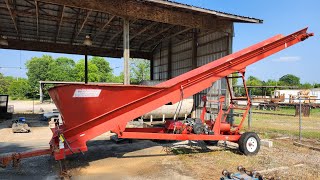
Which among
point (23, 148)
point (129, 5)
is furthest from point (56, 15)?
point (23, 148)

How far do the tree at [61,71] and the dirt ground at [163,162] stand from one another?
77.2 meters

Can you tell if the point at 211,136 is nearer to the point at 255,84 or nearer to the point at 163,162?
the point at 163,162

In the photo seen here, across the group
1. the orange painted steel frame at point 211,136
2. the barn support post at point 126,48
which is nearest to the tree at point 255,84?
the barn support post at point 126,48

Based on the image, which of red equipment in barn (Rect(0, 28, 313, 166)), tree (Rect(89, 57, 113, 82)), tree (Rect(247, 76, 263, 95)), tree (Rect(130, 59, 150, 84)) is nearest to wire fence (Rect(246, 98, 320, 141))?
red equipment in barn (Rect(0, 28, 313, 166))

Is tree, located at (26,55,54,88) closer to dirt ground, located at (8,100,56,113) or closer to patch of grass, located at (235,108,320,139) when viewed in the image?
dirt ground, located at (8,100,56,113)

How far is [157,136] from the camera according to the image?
7.04 meters

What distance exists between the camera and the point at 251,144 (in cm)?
804

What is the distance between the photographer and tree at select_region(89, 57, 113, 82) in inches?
3789

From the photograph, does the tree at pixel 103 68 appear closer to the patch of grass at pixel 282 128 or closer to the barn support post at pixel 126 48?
the patch of grass at pixel 282 128

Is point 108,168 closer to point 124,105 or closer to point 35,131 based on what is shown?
point 124,105

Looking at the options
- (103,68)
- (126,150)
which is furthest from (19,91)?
(126,150)

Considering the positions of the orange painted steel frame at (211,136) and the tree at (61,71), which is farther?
the tree at (61,71)

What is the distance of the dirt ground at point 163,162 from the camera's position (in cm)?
611

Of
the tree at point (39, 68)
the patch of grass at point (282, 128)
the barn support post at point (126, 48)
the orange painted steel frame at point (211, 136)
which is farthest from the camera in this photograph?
the tree at point (39, 68)
